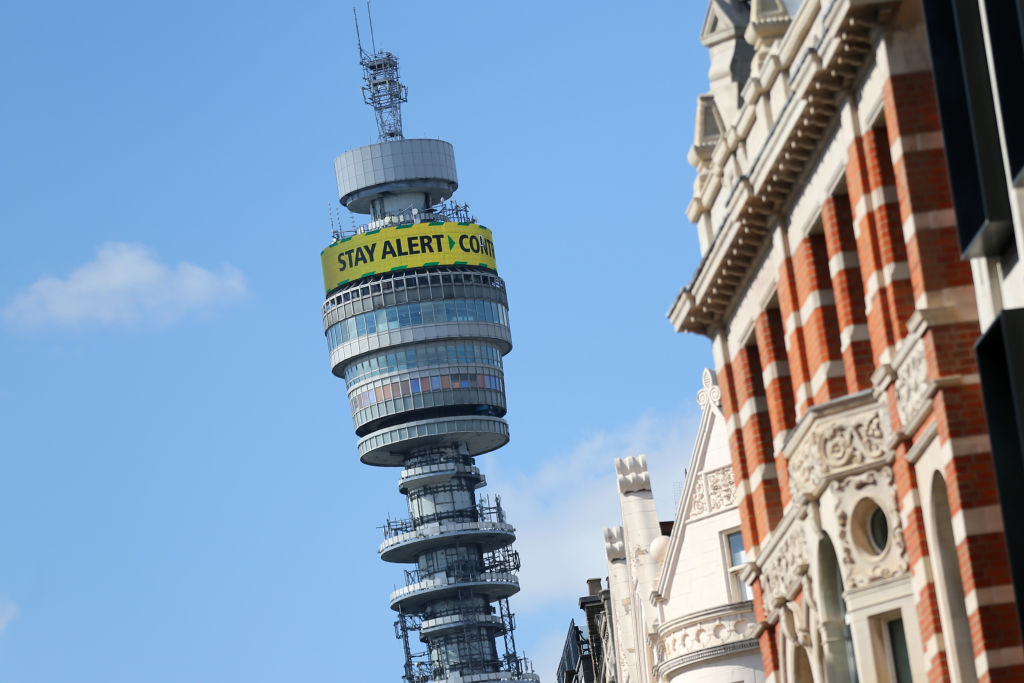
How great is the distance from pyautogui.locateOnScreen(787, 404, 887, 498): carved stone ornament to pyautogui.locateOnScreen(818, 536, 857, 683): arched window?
52.8 inches

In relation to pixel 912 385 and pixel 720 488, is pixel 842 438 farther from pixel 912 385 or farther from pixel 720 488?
pixel 720 488

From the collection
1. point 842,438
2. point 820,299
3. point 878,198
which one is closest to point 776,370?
point 820,299

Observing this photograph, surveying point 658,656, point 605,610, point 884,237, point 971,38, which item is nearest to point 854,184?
point 884,237

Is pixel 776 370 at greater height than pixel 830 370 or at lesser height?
greater

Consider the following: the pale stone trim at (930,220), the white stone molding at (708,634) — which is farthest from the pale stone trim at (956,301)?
the white stone molding at (708,634)

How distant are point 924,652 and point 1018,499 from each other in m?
6.06

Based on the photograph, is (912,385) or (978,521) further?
(912,385)

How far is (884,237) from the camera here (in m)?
31.6

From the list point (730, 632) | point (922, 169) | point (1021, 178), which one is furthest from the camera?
point (730, 632)

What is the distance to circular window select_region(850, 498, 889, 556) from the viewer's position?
32.4m

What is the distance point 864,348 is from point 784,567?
17.9 feet

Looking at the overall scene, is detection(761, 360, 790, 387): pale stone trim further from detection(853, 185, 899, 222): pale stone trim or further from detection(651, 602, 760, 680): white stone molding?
detection(651, 602, 760, 680): white stone molding

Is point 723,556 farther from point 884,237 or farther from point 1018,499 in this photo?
point 1018,499

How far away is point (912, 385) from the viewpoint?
30203mm
